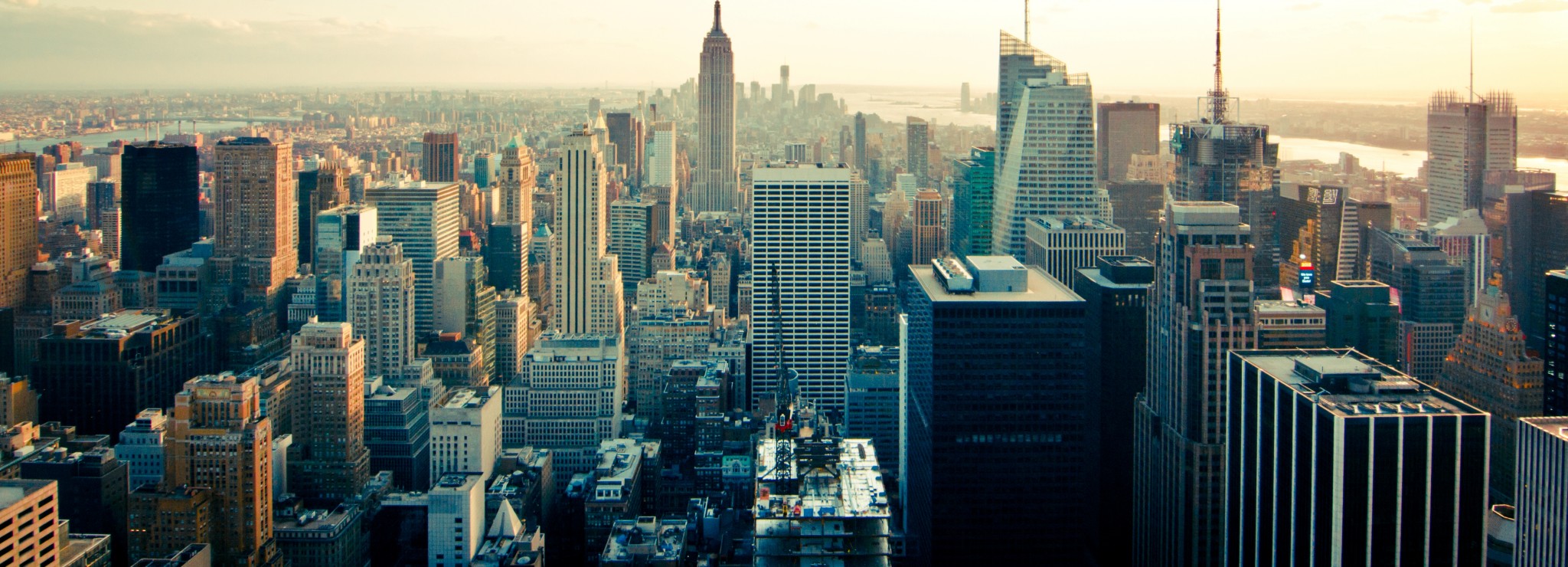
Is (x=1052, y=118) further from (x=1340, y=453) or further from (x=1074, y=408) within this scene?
(x=1340, y=453)

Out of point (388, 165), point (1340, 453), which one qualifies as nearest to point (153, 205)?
point (388, 165)

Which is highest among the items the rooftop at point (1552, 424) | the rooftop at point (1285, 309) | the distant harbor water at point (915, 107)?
the distant harbor water at point (915, 107)

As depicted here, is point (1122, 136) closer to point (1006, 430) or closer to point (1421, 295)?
point (1421, 295)

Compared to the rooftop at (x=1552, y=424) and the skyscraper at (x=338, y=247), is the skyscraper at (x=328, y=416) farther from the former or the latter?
the rooftop at (x=1552, y=424)

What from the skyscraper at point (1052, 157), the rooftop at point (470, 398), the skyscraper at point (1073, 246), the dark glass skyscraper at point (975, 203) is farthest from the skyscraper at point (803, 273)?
the rooftop at point (470, 398)

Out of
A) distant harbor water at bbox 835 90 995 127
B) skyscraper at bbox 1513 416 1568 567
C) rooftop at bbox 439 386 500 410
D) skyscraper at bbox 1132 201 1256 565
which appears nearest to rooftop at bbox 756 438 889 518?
skyscraper at bbox 1132 201 1256 565
